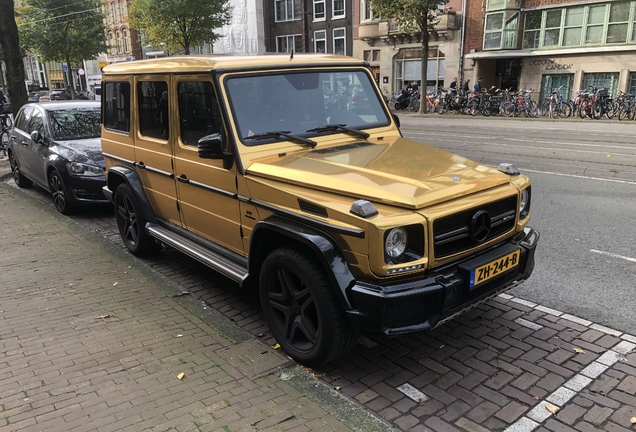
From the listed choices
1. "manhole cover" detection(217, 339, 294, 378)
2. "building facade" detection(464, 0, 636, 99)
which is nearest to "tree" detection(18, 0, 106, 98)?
"building facade" detection(464, 0, 636, 99)

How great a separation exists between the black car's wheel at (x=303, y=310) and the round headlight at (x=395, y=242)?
1.65 ft

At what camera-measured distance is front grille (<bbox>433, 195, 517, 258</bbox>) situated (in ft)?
10.4

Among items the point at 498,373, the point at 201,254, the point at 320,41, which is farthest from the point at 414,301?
the point at 320,41

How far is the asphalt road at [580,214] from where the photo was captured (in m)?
4.67

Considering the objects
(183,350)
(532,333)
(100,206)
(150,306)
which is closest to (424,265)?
(532,333)

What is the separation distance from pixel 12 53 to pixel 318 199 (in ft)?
40.8

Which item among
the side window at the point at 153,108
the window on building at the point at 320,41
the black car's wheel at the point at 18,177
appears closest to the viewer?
the side window at the point at 153,108

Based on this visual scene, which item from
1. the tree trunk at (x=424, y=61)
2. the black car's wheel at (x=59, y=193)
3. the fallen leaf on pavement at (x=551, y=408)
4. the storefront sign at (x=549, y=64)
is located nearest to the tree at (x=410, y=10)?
the tree trunk at (x=424, y=61)

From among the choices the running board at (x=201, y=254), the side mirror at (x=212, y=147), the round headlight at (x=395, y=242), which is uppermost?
the side mirror at (x=212, y=147)

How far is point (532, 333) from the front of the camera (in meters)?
4.05

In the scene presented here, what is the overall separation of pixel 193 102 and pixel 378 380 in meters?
2.76

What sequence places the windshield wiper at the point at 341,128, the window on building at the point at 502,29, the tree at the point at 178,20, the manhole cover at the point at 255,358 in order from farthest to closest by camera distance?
the tree at the point at 178,20 < the window on building at the point at 502,29 < the windshield wiper at the point at 341,128 < the manhole cover at the point at 255,358

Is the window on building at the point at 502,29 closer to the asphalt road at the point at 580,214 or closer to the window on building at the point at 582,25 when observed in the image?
the window on building at the point at 582,25

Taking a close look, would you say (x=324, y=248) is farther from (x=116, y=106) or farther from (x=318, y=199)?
(x=116, y=106)
